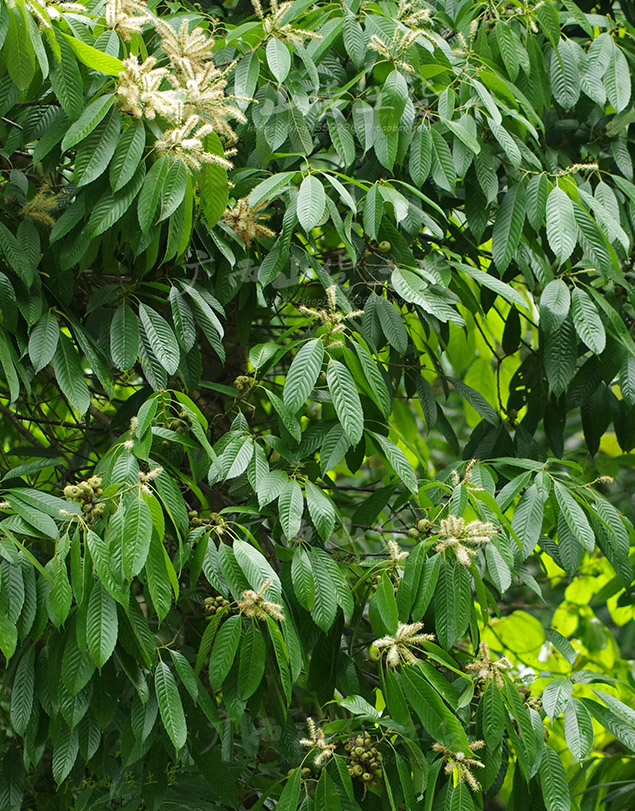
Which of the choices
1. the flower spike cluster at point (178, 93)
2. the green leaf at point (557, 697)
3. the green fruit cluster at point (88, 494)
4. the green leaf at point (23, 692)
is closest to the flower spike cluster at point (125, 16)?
the flower spike cluster at point (178, 93)

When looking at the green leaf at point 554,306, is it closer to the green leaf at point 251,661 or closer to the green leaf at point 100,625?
the green leaf at point 251,661

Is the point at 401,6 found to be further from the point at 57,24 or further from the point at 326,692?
the point at 326,692

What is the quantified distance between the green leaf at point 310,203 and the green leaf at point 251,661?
537mm

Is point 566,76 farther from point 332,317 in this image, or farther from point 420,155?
point 332,317

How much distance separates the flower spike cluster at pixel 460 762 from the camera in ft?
3.77

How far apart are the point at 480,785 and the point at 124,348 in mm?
779

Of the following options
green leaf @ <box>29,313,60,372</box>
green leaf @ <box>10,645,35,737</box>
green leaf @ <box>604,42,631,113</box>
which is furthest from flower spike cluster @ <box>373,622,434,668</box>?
green leaf @ <box>604,42,631,113</box>

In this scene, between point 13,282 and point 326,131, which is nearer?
point 13,282

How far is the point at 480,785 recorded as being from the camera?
1.24 metres

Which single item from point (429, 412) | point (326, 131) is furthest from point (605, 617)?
point (326, 131)

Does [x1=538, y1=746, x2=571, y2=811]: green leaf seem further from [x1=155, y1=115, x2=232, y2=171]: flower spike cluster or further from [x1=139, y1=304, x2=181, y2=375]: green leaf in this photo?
[x1=155, y1=115, x2=232, y2=171]: flower spike cluster

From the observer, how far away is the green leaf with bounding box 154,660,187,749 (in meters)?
1.11

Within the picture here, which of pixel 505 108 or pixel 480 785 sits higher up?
pixel 505 108

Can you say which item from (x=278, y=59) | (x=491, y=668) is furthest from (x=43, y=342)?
(x=491, y=668)
